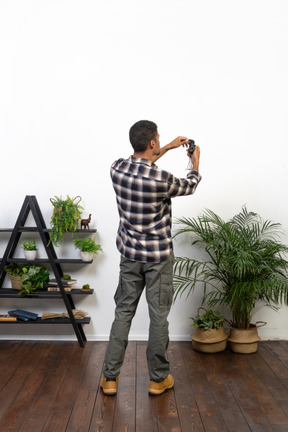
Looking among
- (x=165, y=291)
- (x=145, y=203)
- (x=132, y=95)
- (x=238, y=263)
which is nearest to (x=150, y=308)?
(x=165, y=291)

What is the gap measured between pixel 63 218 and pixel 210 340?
4.29 ft

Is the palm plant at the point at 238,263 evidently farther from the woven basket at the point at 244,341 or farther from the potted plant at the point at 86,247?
the potted plant at the point at 86,247

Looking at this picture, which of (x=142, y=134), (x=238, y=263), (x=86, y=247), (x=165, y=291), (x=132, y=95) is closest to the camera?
(x=142, y=134)

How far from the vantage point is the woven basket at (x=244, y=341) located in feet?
11.4

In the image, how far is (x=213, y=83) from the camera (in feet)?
12.1

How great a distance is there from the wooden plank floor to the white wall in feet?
2.48

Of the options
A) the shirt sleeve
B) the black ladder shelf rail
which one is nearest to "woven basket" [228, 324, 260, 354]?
the black ladder shelf rail

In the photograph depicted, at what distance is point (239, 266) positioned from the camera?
3186 mm

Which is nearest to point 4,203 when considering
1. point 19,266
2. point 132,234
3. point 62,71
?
point 19,266

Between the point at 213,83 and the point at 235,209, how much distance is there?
0.94 meters

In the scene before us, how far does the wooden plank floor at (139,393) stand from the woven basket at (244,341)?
0.16 ft

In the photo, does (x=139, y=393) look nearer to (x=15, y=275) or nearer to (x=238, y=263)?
(x=238, y=263)

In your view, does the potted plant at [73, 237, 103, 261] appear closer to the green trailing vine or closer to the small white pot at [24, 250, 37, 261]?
the green trailing vine

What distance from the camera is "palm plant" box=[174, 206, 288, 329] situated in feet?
10.8
